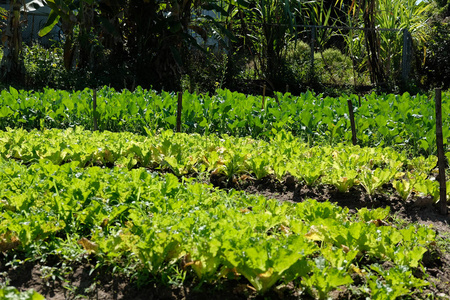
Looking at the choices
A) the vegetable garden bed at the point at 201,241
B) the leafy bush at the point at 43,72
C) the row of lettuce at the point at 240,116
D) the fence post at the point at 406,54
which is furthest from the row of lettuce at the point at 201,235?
the fence post at the point at 406,54

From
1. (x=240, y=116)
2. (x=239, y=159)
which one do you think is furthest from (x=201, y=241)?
(x=240, y=116)

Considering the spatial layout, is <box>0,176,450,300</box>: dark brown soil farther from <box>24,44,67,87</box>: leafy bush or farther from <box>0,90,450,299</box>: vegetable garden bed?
<box>24,44,67,87</box>: leafy bush

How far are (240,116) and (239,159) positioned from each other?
8.03ft

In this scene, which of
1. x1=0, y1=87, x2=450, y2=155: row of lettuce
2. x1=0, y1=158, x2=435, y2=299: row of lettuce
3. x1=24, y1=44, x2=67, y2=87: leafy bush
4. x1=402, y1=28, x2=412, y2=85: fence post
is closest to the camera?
x1=0, y1=158, x2=435, y2=299: row of lettuce

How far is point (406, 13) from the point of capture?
589 inches

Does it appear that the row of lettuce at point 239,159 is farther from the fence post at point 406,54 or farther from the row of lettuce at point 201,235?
the fence post at point 406,54

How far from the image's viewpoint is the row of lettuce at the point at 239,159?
454cm

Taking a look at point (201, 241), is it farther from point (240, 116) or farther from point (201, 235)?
point (240, 116)

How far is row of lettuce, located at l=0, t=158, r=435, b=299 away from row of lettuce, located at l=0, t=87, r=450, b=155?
3.06 meters

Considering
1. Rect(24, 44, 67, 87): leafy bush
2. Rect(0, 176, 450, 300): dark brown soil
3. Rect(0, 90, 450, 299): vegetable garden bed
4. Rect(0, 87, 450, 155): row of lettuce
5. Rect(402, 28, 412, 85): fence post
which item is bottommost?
Rect(0, 176, 450, 300): dark brown soil

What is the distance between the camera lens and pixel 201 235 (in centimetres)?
282

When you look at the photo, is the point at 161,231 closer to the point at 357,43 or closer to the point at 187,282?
the point at 187,282

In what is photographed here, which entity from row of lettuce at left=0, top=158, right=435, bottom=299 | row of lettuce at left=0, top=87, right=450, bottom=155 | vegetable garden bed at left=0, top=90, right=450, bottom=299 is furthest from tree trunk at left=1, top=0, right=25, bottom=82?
row of lettuce at left=0, top=158, right=435, bottom=299

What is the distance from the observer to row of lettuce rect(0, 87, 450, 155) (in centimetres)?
660
